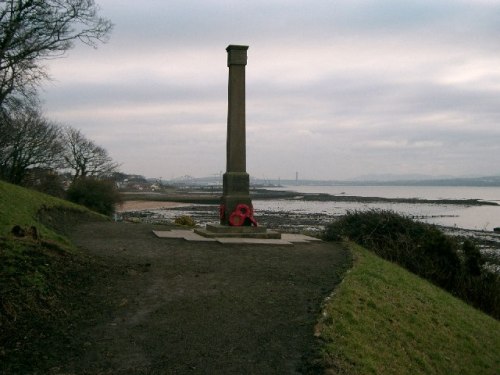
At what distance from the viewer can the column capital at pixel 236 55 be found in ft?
49.0

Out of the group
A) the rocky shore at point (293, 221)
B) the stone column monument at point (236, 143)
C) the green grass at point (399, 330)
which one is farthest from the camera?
the rocky shore at point (293, 221)

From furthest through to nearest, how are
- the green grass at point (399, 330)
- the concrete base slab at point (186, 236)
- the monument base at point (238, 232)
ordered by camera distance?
the monument base at point (238, 232), the concrete base slab at point (186, 236), the green grass at point (399, 330)

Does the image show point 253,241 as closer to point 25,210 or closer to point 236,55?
point 236,55

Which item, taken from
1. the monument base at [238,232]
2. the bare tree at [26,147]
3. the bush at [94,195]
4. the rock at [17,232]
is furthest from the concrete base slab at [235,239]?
the bare tree at [26,147]

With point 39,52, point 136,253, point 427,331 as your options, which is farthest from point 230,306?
point 39,52

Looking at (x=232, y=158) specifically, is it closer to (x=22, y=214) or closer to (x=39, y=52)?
(x=22, y=214)

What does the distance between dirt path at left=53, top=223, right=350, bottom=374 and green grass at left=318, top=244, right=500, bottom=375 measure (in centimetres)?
35

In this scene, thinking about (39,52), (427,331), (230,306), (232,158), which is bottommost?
(427,331)

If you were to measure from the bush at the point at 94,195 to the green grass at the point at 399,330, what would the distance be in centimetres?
2207

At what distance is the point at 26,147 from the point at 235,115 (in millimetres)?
32322

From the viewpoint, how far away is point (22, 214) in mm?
13695

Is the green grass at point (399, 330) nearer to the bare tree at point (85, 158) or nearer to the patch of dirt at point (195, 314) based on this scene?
the patch of dirt at point (195, 314)

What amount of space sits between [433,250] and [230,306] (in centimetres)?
907

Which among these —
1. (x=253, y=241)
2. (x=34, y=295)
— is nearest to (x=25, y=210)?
(x=253, y=241)
